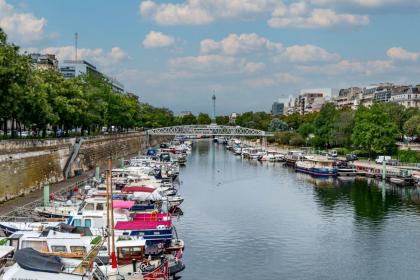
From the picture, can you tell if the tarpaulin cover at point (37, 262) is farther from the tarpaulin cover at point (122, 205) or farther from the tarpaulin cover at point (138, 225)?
the tarpaulin cover at point (122, 205)

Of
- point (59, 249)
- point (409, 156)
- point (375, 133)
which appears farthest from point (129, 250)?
point (375, 133)

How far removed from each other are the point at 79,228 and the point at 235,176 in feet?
170

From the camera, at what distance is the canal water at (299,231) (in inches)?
1316

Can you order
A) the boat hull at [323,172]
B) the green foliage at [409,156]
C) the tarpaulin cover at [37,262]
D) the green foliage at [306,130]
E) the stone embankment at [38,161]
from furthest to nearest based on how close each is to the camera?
the green foliage at [306,130]
the green foliage at [409,156]
the boat hull at [323,172]
the stone embankment at [38,161]
the tarpaulin cover at [37,262]

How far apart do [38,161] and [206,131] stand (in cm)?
11416

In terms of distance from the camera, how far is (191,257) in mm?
35156

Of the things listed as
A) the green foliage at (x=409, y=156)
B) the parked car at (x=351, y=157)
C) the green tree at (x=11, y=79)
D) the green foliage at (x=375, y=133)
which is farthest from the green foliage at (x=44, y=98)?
the green foliage at (x=409, y=156)

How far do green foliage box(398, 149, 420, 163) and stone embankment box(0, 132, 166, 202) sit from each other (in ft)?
133

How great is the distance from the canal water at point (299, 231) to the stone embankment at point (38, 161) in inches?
489

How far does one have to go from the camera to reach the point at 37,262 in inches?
915

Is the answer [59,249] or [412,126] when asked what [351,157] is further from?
[59,249]

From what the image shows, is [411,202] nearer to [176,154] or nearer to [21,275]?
[21,275]

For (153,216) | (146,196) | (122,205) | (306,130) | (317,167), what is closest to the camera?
(153,216)

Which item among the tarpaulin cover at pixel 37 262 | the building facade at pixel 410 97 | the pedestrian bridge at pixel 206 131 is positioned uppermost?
the building facade at pixel 410 97
